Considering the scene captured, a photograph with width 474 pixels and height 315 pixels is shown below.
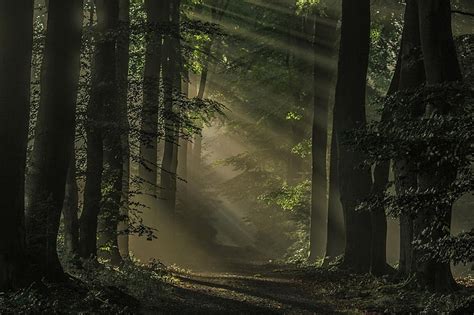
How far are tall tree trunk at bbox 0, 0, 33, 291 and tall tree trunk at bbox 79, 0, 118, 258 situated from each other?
13.5 ft

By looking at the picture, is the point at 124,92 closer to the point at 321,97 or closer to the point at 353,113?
the point at 353,113

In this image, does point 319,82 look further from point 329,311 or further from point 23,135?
point 23,135

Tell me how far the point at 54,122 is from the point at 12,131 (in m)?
1.27

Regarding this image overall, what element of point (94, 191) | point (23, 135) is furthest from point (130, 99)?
point (23, 135)

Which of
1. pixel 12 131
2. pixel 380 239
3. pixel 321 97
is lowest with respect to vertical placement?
pixel 380 239

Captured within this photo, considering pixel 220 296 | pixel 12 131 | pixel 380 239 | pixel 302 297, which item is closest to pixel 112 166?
pixel 220 296

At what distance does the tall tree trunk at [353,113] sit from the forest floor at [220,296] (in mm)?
981

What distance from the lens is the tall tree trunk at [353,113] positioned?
17.7 meters

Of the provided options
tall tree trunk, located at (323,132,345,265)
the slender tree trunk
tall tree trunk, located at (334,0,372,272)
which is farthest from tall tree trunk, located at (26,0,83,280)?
tall tree trunk, located at (323,132,345,265)

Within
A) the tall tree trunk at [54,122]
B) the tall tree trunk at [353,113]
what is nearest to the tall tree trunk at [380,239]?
the tall tree trunk at [353,113]

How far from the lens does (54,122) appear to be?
9.89 meters

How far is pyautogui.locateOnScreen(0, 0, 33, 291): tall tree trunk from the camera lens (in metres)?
8.55

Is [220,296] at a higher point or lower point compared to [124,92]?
lower

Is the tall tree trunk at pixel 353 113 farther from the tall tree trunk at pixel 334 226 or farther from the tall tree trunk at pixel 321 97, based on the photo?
the tall tree trunk at pixel 321 97
